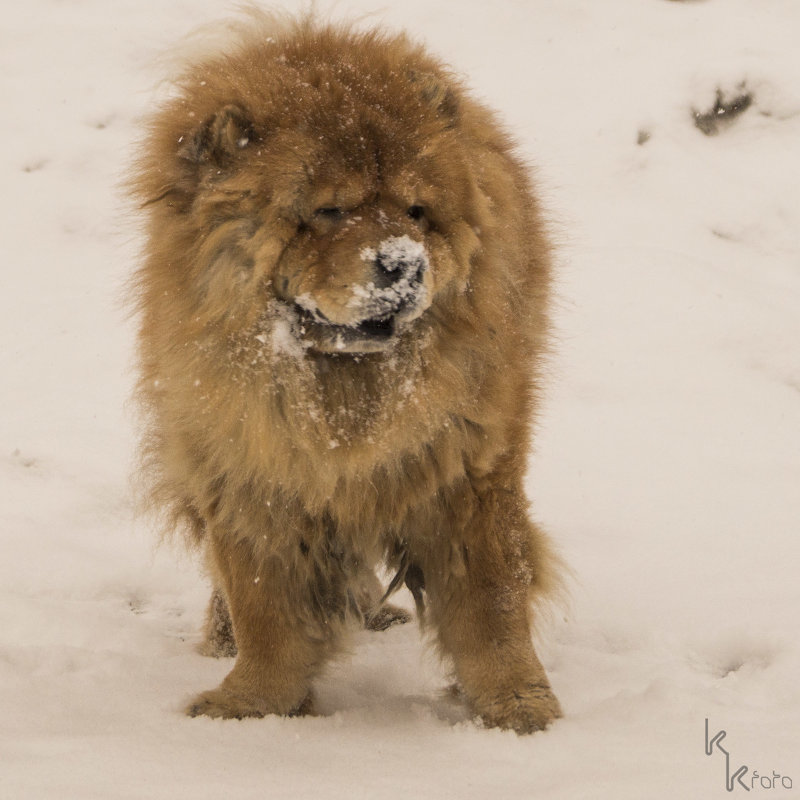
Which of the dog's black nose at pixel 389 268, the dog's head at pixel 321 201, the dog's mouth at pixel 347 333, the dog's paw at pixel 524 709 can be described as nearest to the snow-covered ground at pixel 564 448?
the dog's paw at pixel 524 709

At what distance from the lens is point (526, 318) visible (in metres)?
3.10

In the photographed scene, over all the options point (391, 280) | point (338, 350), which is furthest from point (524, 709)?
point (391, 280)

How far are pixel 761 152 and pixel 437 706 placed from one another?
212 inches

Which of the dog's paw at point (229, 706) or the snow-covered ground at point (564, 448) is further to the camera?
the dog's paw at point (229, 706)

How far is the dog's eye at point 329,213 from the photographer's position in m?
2.53

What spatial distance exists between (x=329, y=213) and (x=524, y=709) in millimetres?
1490

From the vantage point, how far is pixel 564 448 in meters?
5.07

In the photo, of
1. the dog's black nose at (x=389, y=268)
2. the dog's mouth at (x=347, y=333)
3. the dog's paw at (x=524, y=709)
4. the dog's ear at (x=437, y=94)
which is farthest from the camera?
the dog's paw at (x=524, y=709)

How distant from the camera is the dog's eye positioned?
8.30ft

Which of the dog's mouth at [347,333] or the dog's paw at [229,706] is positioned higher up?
the dog's mouth at [347,333]

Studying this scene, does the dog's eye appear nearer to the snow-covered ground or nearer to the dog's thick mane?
the dog's thick mane

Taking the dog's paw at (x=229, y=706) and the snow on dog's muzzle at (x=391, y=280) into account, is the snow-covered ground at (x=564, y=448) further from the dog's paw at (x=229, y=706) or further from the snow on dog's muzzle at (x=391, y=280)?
the snow on dog's muzzle at (x=391, y=280)

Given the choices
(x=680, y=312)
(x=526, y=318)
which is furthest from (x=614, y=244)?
(x=526, y=318)

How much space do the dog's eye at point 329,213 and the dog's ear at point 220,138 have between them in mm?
261
